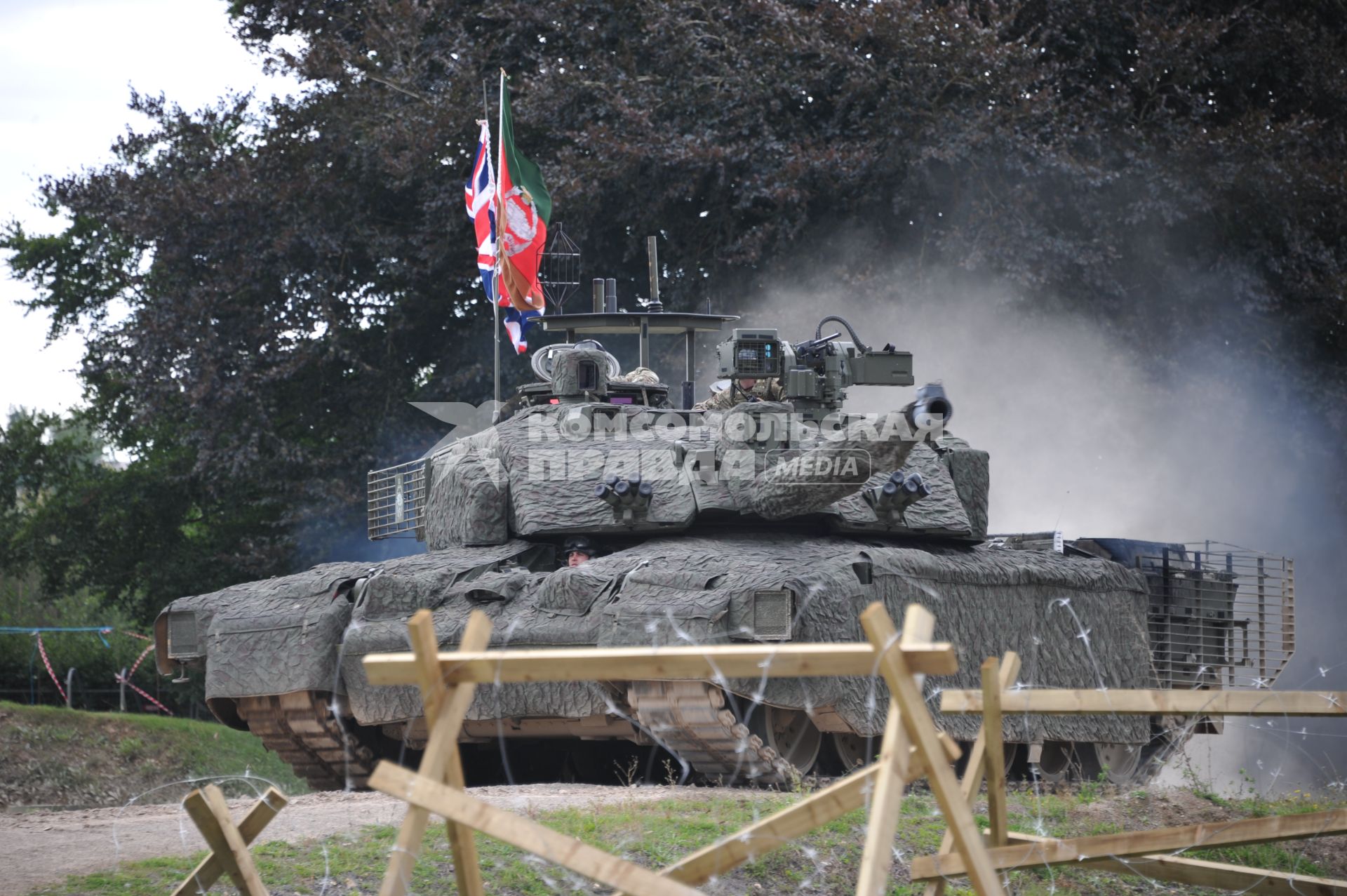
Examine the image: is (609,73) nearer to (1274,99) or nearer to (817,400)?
(1274,99)

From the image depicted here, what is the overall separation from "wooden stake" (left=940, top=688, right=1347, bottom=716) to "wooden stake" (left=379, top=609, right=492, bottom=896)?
1397 millimetres

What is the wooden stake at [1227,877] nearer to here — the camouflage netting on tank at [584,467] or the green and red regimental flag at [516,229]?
the camouflage netting on tank at [584,467]

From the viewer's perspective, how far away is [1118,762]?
11.0m

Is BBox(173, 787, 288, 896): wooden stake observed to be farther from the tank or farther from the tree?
the tree

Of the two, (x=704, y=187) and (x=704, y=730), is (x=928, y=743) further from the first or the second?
(x=704, y=187)

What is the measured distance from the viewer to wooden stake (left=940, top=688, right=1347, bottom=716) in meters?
4.17

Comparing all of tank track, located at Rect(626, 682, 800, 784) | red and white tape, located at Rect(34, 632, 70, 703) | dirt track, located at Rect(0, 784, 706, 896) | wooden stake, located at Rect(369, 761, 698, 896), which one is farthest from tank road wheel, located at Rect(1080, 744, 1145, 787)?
red and white tape, located at Rect(34, 632, 70, 703)

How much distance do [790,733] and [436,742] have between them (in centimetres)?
574

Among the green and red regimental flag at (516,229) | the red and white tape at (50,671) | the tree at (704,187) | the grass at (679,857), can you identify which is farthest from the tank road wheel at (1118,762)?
the red and white tape at (50,671)

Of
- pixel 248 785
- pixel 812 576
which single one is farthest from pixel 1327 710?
pixel 248 785

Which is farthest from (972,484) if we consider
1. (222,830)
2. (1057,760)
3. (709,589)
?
(222,830)

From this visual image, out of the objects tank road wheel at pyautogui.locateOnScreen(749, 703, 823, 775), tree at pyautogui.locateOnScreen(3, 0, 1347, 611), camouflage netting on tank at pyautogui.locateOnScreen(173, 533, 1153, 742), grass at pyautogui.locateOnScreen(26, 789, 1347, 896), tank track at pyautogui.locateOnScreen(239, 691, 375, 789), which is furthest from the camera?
tree at pyautogui.locateOnScreen(3, 0, 1347, 611)

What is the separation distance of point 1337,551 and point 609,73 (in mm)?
9375

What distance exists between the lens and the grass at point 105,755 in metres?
13.4
